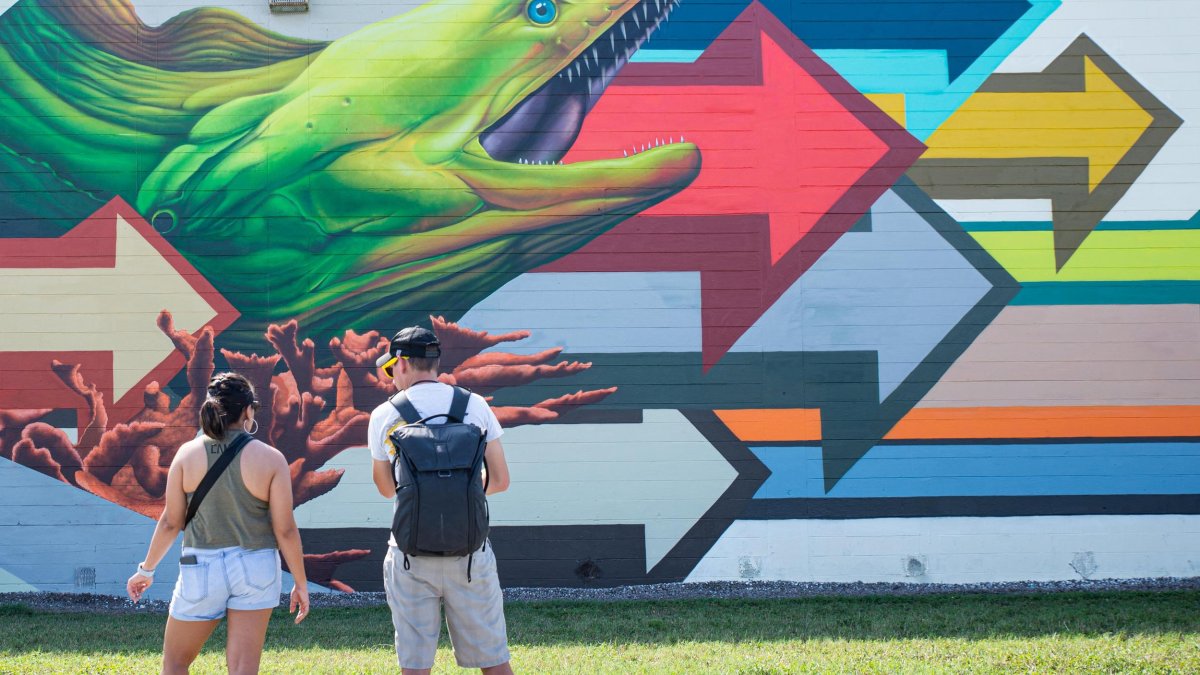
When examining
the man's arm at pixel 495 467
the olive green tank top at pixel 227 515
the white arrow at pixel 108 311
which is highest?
the white arrow at pixel 108 311

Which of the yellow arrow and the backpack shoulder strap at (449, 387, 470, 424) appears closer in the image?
the backpack shoulder strap at (449, 387, 470, 424)

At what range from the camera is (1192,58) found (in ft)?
27.9

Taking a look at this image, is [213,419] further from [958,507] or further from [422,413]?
[958,507]

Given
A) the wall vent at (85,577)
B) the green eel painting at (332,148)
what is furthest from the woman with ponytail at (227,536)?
the wall vent at (85,577)

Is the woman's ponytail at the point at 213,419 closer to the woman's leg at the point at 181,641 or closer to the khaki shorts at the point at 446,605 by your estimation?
the woman's leg at the point at 181,641

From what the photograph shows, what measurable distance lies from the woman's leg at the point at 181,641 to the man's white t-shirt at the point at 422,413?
90cm

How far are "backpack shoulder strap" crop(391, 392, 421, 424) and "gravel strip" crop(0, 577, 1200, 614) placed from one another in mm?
4155

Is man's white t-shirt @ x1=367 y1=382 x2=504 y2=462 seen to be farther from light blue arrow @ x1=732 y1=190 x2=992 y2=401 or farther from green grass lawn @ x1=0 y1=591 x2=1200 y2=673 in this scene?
light blue arrow @ x1=732 y1=190 x2=992 y2=401

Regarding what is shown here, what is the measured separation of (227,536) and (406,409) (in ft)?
2.73

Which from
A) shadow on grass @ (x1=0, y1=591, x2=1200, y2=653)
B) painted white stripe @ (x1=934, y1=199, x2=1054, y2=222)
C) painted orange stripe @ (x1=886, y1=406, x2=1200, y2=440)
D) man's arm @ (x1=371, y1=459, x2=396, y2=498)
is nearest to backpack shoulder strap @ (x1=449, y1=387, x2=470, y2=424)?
man's arm @ (x1=371, y1=459, x2=396, y2=498)

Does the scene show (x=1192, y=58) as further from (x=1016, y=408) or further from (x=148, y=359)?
(x=148, y=359)

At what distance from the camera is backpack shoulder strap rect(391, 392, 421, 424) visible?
413 centimetres

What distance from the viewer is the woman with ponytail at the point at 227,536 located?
404cm

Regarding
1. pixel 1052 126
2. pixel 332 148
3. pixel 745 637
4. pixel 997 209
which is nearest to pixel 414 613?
pixel 745 637
